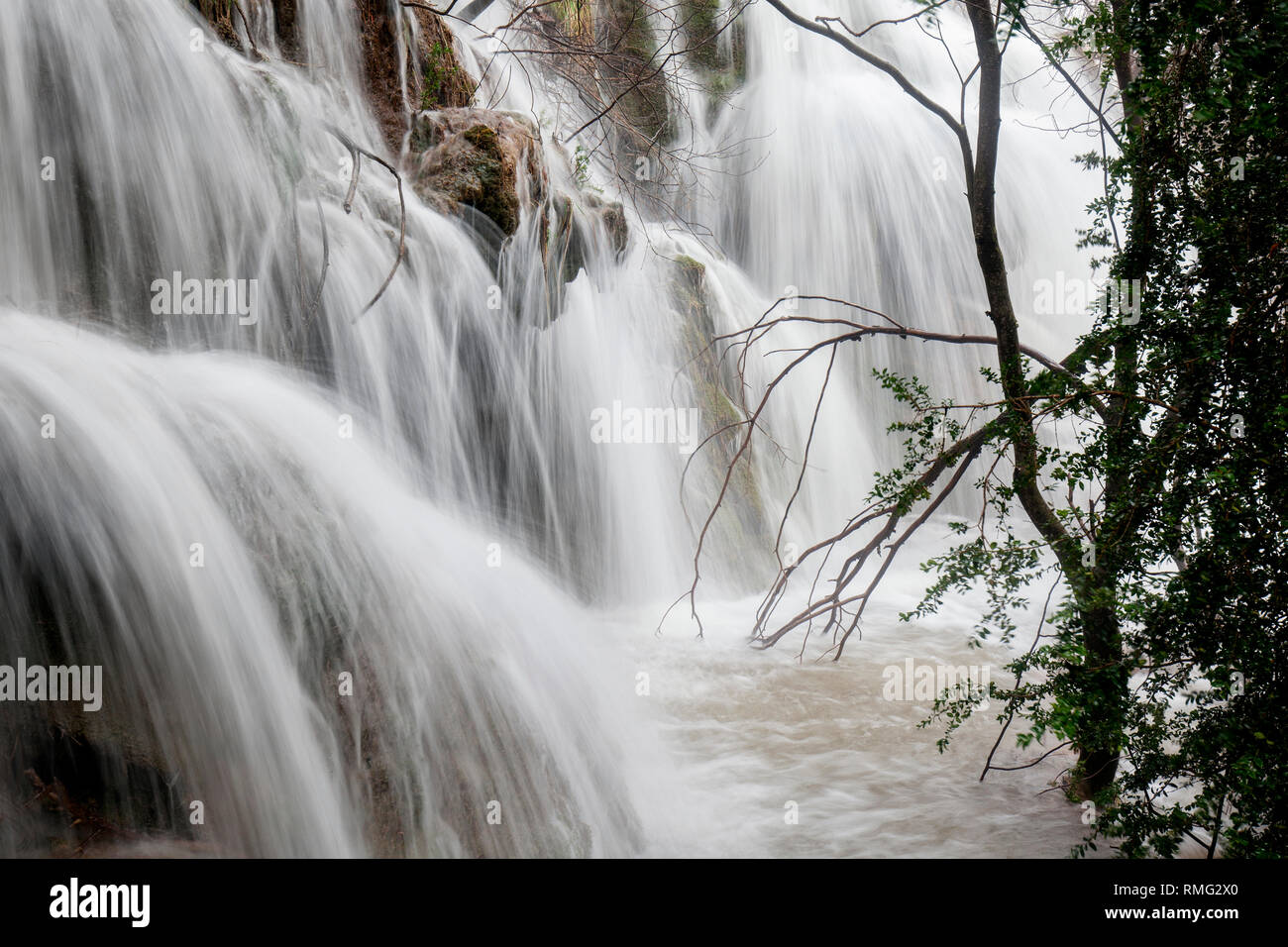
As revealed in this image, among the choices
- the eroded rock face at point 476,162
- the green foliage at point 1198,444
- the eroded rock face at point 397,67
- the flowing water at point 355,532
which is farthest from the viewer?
the eroded rock face at point 397,67

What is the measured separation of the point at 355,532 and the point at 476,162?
286 cm

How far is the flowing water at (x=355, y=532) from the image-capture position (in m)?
3.09

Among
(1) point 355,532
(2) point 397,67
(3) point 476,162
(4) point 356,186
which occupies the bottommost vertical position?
(1) point 355,532

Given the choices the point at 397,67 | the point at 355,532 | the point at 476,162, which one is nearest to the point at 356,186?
the point at 476,162

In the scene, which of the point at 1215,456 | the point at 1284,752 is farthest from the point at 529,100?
the point at 1284,752

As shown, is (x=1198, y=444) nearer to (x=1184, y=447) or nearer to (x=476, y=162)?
(x=1184, y=447)

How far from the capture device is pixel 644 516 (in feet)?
24.1

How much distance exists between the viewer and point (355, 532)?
3900 millimetres

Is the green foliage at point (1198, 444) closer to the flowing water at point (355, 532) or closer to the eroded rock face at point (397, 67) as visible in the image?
the flowing water at point (355, 532)

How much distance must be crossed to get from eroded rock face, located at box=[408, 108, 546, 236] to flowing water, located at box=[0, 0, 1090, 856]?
0.18m

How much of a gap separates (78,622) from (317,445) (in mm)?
1392

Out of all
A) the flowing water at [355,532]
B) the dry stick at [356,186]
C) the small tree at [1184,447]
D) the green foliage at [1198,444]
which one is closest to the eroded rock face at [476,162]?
the flowing water at [355,532]

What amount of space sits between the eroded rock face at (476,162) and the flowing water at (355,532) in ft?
0.59

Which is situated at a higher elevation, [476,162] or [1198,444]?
[476,162]
